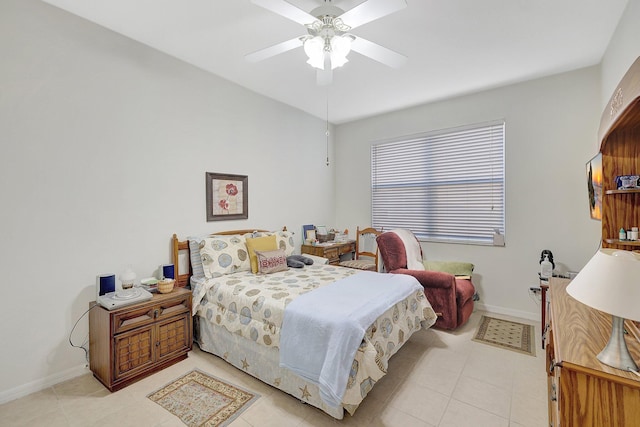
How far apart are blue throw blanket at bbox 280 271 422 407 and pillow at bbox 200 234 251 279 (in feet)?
3.59

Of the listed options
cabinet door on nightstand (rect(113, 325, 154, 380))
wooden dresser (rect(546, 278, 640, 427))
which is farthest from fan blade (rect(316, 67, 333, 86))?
cabinet door on nightstand (rect(113, 325, 154, 380))

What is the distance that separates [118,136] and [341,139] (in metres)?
3.46

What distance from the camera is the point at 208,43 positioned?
2.66 metres

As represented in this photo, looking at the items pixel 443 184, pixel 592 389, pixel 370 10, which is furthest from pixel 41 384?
pixel 443 184

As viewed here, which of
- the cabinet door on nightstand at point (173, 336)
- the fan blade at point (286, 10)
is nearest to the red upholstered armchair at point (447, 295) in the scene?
the cabinet door on nightstand at point (173, 336)

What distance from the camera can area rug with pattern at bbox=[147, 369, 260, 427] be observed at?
1.91 m

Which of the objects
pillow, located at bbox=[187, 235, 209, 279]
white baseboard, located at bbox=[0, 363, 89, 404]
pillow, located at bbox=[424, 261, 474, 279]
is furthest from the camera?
pillow, located at bbox=[424, 261, 474, 279]

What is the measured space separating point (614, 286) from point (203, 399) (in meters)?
2.42

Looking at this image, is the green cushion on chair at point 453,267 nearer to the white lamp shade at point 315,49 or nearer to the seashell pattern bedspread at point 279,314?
the seashell pattern bedspread at point 279,314

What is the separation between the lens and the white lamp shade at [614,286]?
0.97m

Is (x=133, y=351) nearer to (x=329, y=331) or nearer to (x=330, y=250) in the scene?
(x=329, y=331)

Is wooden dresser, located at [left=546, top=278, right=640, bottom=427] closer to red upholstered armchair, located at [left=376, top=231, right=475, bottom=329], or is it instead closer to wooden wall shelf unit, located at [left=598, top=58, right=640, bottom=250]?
wooden wall shelf unit, located at [left=598, top=58, right=640, bottom=250]

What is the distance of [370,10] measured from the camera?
1704mm

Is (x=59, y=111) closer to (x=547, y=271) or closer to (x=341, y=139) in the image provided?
(x=341, y=139)
